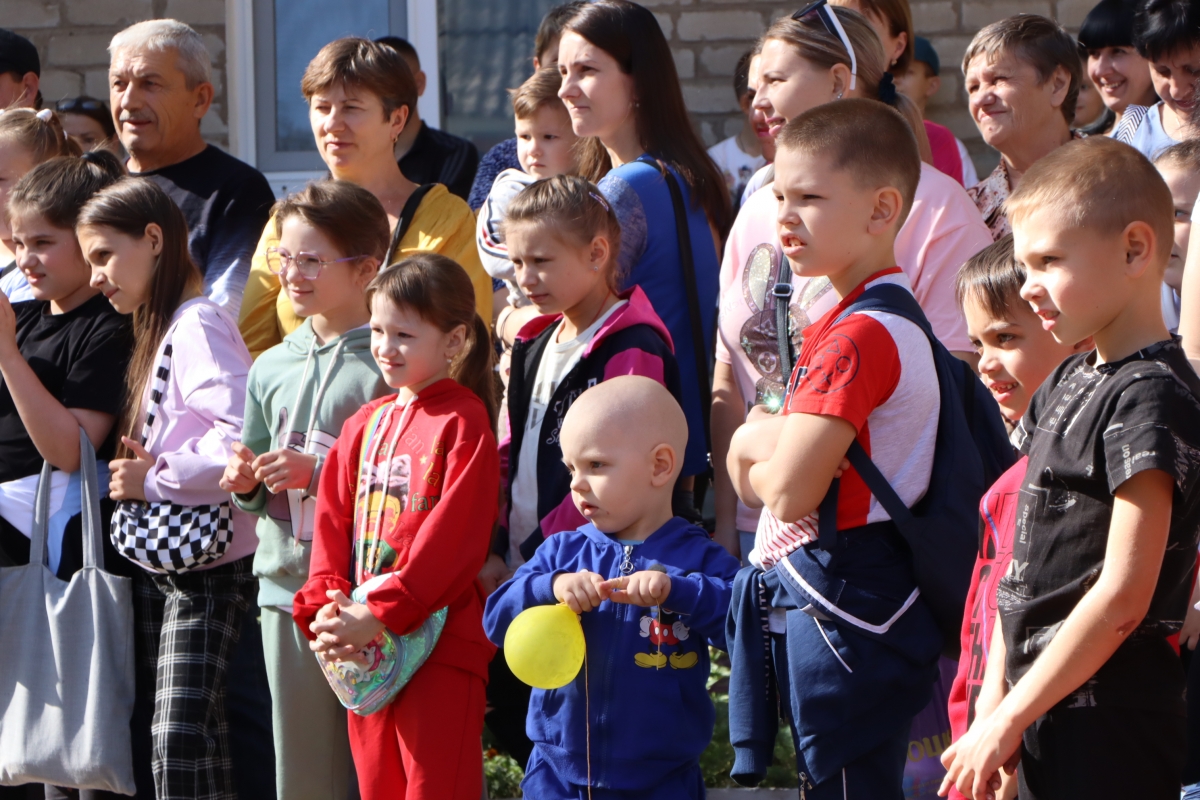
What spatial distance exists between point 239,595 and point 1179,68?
3.14 metres

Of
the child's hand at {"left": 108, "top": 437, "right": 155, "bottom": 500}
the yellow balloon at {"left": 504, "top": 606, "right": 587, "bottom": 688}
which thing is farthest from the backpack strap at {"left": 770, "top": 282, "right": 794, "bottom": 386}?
the child's hand at {"left": 108, "top": 437, "right": 155, "bottom": 500}

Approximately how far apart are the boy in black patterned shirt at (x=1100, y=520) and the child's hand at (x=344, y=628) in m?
1.42

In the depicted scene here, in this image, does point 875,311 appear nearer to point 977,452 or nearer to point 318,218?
point 977,452

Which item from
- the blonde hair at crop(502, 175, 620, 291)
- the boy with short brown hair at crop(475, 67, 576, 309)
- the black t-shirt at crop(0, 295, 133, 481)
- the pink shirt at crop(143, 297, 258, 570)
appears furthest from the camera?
the boy with short brown hair at crop(475, 67, 576, 309)

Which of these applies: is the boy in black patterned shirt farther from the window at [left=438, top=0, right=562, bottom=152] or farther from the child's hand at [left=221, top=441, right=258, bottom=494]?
the window at [left=438, top=0, right=562, bottom=152]

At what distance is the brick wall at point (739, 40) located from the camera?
23.1 ft

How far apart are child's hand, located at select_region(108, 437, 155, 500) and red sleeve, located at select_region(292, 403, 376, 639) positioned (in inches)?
22.8

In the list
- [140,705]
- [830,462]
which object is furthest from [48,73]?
[830,462]

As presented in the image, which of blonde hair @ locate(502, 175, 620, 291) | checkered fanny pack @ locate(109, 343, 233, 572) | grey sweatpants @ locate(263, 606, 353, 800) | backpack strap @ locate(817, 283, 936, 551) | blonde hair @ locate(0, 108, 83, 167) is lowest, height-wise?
grey sweatpants @ locate(263, 606, 353, 800)

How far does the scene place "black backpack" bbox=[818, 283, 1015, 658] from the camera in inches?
92.8

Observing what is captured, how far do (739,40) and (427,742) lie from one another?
507 centimetres

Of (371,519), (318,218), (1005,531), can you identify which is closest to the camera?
(1005,531)

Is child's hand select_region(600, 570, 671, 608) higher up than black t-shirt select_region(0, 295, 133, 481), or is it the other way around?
black t-shirt select_region(0, 295, 133, 481)

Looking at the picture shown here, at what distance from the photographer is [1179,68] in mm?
3938
